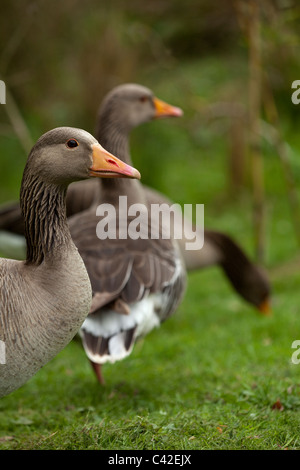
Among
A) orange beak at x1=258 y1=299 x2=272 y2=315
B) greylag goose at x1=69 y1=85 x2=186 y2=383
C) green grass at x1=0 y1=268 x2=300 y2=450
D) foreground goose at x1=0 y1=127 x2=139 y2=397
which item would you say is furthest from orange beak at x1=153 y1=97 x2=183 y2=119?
foreground goose at x1=0 y1=127 x2=139 y2=397

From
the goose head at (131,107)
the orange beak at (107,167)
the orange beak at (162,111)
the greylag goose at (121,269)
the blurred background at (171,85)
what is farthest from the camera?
the blurred background at (171,85)

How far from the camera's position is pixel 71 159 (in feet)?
11.5

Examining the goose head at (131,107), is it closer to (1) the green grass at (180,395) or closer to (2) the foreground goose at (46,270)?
(1) the green grass at (180,395)

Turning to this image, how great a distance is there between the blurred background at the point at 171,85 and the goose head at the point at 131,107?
3.41m

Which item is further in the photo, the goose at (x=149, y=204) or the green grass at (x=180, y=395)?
the goose at (x=149, y=204)

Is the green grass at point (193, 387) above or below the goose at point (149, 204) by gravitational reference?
below

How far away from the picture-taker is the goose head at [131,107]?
5.84 meters

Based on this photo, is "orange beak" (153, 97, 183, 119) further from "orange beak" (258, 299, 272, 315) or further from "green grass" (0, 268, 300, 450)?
"orange beak" (258, 299, 272, 315)

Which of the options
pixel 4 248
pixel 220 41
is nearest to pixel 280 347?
pixel 4 248

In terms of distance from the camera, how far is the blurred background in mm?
10688

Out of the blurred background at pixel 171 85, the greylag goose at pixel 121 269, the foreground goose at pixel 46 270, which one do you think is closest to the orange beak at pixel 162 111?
the greylag goose at pixel 121 269

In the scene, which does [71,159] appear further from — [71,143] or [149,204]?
[149,204]
